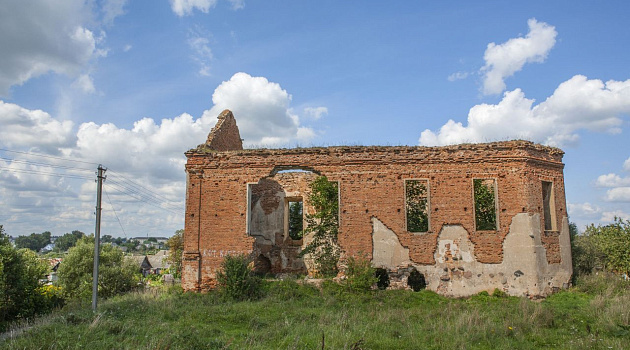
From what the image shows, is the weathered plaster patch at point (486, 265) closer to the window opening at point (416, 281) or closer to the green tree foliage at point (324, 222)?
the window opening at point (416, 281)

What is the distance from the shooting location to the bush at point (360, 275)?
13383 millimetres

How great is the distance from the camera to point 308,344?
8094 millimetres

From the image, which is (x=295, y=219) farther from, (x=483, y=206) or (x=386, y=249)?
(x=483, y=206)

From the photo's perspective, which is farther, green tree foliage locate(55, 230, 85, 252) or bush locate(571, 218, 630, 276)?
green tree foliage locate(55, 230, 85, 252)

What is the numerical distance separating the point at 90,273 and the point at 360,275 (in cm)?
1447

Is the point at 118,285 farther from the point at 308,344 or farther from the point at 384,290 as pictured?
the point at 308,344

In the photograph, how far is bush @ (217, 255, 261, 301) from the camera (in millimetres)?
13609

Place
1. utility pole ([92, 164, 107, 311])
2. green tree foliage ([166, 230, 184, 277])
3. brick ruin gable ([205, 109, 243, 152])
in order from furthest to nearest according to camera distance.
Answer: green tree foliage ([166, 230, 184, 277])
brick ruin gable ([205, 109, 243, 152])
utility pole ([92, 164, 107, 311])

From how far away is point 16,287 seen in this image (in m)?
15.6

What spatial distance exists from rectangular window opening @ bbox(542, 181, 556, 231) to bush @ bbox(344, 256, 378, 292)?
709cm

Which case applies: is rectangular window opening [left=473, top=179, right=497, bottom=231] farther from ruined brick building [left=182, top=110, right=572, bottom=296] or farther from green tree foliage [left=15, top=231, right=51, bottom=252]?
green tree foliage [left=15, top=231, right=51, bottom=252]

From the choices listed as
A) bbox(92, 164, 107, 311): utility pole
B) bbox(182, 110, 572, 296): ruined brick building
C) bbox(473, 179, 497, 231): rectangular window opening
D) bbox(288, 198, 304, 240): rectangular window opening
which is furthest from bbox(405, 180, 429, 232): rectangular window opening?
bbox(92, 164, 107, 311): utility pole

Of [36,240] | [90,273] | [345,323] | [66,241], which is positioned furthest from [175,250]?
[36,240]

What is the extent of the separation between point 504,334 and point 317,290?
20.7ft
